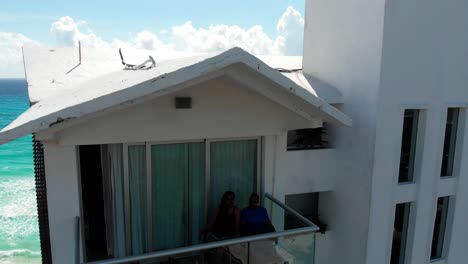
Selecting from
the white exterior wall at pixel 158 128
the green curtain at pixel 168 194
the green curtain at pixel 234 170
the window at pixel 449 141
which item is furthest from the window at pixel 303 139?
the window at pixel 449 141

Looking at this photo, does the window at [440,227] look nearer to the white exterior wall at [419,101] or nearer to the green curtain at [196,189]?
the white exterior wall at [419,101]

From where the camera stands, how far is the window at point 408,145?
7.87m

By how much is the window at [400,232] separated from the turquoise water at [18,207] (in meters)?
22.4

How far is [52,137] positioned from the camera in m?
4.86

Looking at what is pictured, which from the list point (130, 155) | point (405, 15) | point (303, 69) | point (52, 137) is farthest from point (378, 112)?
point (52, 137)

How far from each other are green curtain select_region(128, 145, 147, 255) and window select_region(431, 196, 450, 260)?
7341 millimetres

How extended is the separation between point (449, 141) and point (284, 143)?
442cm

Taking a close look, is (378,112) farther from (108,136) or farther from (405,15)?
(108,136)

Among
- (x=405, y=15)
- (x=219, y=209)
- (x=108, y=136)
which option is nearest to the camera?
(x=108, y=136)

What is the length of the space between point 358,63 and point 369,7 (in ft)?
3.88

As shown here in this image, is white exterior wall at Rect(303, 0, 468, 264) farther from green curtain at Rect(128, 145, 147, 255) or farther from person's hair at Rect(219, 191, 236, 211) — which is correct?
green curtain at Rect(128, 145, 147, 255)

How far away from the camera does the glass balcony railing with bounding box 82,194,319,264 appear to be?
4811 millimetres

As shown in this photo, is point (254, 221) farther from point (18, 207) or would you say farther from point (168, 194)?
point (18, 207)

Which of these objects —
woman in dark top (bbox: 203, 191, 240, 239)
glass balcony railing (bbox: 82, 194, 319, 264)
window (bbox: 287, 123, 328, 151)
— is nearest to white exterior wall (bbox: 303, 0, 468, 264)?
window (bbox: 287, 123, 328, 151)
